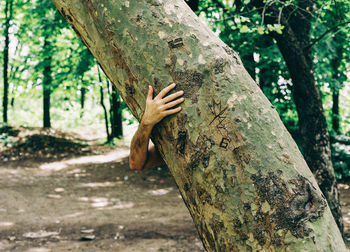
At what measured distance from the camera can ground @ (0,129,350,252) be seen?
555cm

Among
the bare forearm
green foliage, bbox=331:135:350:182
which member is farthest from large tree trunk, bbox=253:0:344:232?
green foliage, bbox=331:135:350:182

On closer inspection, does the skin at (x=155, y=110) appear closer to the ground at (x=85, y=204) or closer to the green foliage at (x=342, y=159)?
the ground at (x=85, y=204)

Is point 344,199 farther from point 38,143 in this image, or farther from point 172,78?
point 38,143

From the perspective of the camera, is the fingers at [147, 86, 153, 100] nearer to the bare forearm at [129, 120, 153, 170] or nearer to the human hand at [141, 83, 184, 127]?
the human hand at [141, 83, 184, 127]

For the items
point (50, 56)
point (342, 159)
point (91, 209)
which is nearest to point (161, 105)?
point (91, 209)

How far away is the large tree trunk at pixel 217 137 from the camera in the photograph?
126 cm

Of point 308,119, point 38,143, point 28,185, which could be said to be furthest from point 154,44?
point 38,143

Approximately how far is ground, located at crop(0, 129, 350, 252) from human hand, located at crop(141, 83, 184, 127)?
4.19m

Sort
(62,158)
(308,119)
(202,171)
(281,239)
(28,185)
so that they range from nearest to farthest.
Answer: (281,239) < (202,171) < (308,119) < (28,185) < (62,158)

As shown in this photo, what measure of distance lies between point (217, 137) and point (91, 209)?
262 inches

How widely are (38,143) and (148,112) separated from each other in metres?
13.5

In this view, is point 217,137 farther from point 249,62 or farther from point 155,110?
point 249,62

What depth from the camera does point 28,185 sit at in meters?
9.37

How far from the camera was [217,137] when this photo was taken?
1.34 m
